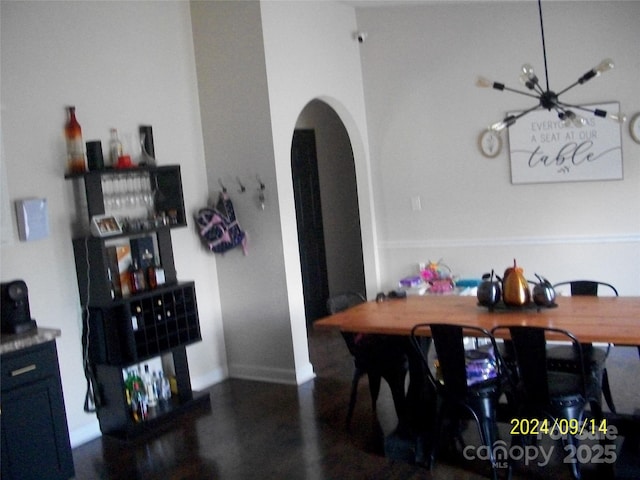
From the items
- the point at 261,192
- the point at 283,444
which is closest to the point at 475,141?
the point at 261,192

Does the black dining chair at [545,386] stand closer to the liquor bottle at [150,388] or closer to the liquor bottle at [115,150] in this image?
the liquor bottle at [150,388]

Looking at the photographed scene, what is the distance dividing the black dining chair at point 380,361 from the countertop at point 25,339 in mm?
1621

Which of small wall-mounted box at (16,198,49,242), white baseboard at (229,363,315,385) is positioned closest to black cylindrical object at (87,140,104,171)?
small wall-mounted box at (16,198,49,242)

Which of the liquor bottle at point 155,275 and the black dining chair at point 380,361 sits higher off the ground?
the liquor bottle at point 155,275

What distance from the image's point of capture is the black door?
685 cm

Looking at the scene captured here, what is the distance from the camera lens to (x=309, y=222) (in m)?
6.97

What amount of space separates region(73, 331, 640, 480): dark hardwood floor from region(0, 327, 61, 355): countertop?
0.85m

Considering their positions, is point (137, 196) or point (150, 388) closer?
point (150, 388)

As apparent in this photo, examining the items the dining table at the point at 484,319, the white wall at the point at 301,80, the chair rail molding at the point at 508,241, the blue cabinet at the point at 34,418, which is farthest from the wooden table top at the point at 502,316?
the chair rail molding at the point at 508,241

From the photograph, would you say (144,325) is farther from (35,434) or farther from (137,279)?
(35,434)

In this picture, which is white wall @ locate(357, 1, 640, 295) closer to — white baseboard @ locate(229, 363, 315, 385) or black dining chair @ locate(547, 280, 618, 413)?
white baseboard @ locate(229, 363, 315, 385)

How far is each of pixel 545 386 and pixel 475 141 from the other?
9.71ft

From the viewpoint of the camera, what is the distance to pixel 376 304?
13.9ft

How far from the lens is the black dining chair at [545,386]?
3025 mm
